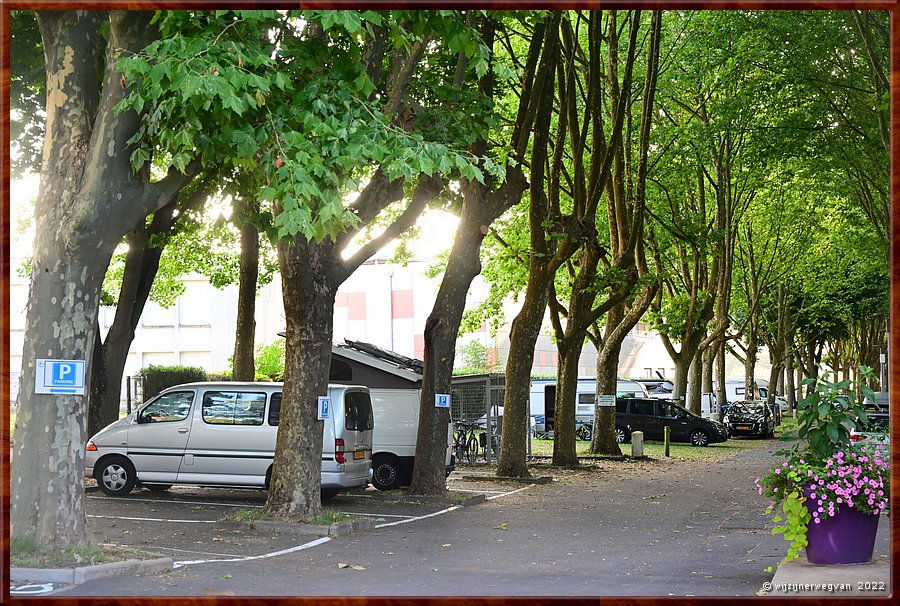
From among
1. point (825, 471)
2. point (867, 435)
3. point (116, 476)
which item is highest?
point (867, 435)

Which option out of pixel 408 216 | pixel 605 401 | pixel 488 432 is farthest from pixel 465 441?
pixel 408 216

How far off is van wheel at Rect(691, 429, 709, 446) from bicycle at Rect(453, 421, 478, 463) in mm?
13647

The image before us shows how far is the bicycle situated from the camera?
2634 centimetres

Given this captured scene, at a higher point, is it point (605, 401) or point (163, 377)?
point (163, 377)

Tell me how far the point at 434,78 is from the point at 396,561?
8178 millimetres

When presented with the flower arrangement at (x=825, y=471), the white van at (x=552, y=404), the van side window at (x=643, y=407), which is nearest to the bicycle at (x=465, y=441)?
the van side window at (x=643, y=407)

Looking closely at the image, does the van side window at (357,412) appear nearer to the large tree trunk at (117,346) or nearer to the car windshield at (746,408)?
the large tree trunk at (117,346)

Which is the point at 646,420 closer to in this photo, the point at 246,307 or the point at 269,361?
the point at 269,361

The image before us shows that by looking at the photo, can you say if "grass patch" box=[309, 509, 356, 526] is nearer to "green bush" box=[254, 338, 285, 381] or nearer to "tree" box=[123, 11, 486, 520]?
"tree" box=[123, 11, 486, 520]

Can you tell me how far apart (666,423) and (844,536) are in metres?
29.3

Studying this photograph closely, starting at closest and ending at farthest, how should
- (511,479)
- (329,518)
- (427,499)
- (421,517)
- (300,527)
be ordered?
(300,527) < (329,518) < (421,517) < (427,499) < (511,479)

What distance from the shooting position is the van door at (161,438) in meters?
17.2

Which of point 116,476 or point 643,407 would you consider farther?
point 643,407

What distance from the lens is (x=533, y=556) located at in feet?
40.2
